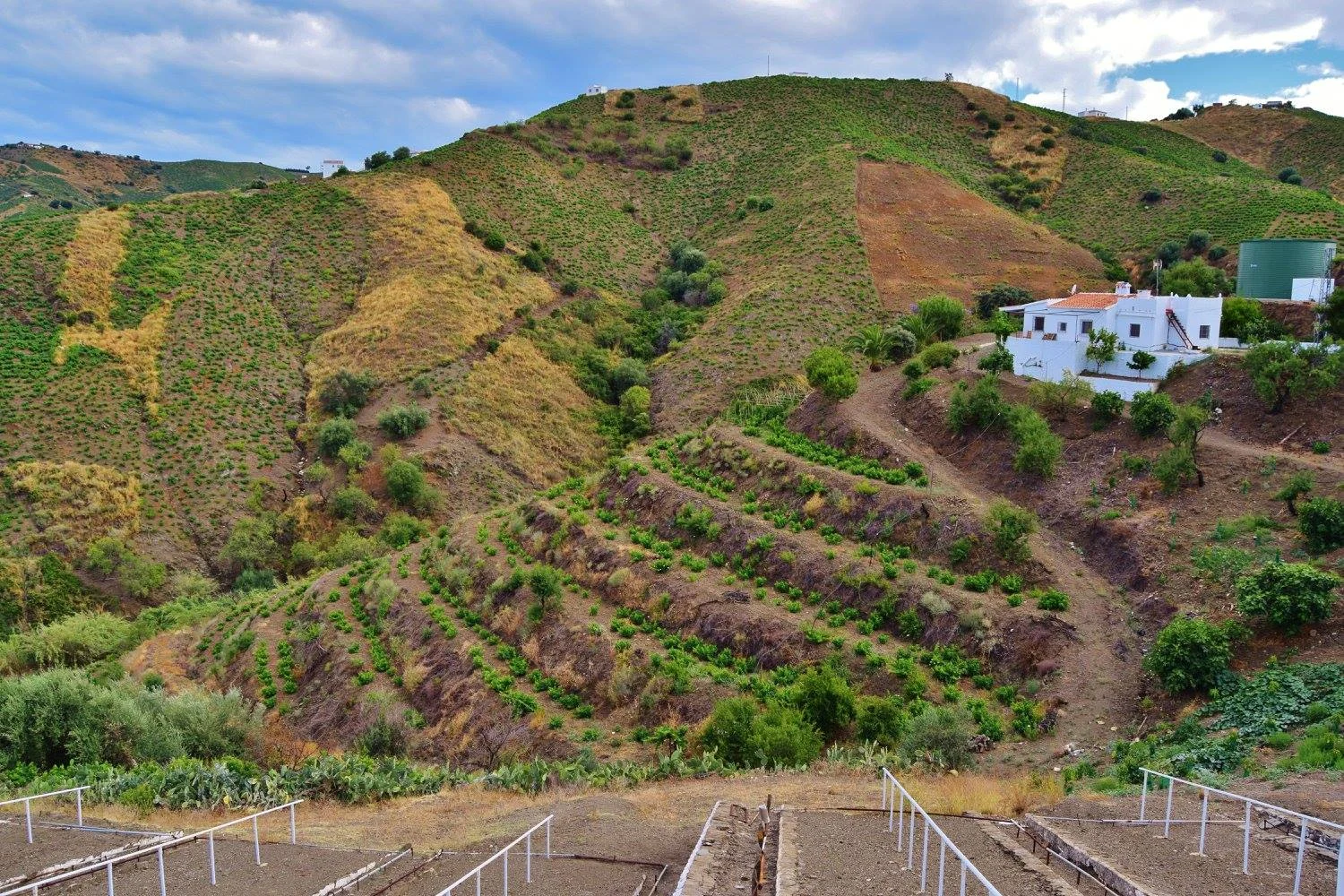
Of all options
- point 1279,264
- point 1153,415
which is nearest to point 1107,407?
point 1153,415

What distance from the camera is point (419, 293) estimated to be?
5019 centimetres

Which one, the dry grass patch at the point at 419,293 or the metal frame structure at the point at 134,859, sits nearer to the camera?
the metal frame structure at the point at 134,859

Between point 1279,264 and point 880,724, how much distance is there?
97.0 feet

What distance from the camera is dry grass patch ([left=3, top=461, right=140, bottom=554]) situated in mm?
34344

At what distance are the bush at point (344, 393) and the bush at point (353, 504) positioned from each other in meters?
7.31

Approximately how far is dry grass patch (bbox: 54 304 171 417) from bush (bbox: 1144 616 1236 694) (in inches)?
1598

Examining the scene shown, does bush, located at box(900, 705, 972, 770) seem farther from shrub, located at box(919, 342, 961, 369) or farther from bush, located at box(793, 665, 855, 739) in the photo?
shrub, located at box(919, 342, 961, 369)

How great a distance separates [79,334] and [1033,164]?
64625 millimetres

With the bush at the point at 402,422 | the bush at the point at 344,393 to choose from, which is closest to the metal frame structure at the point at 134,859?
the bush at the point at 402,422

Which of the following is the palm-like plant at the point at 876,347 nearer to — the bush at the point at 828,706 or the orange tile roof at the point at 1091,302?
the orange tile roof at the point at 1091,302

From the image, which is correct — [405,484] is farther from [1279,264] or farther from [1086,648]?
[1279,264]

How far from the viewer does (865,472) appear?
89.8 feet

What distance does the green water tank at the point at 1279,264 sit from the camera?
34.9 meters

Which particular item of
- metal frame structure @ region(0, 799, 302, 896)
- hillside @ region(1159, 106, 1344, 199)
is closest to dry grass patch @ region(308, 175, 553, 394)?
metal frame structure @ region(0, 799, 302, 896)
